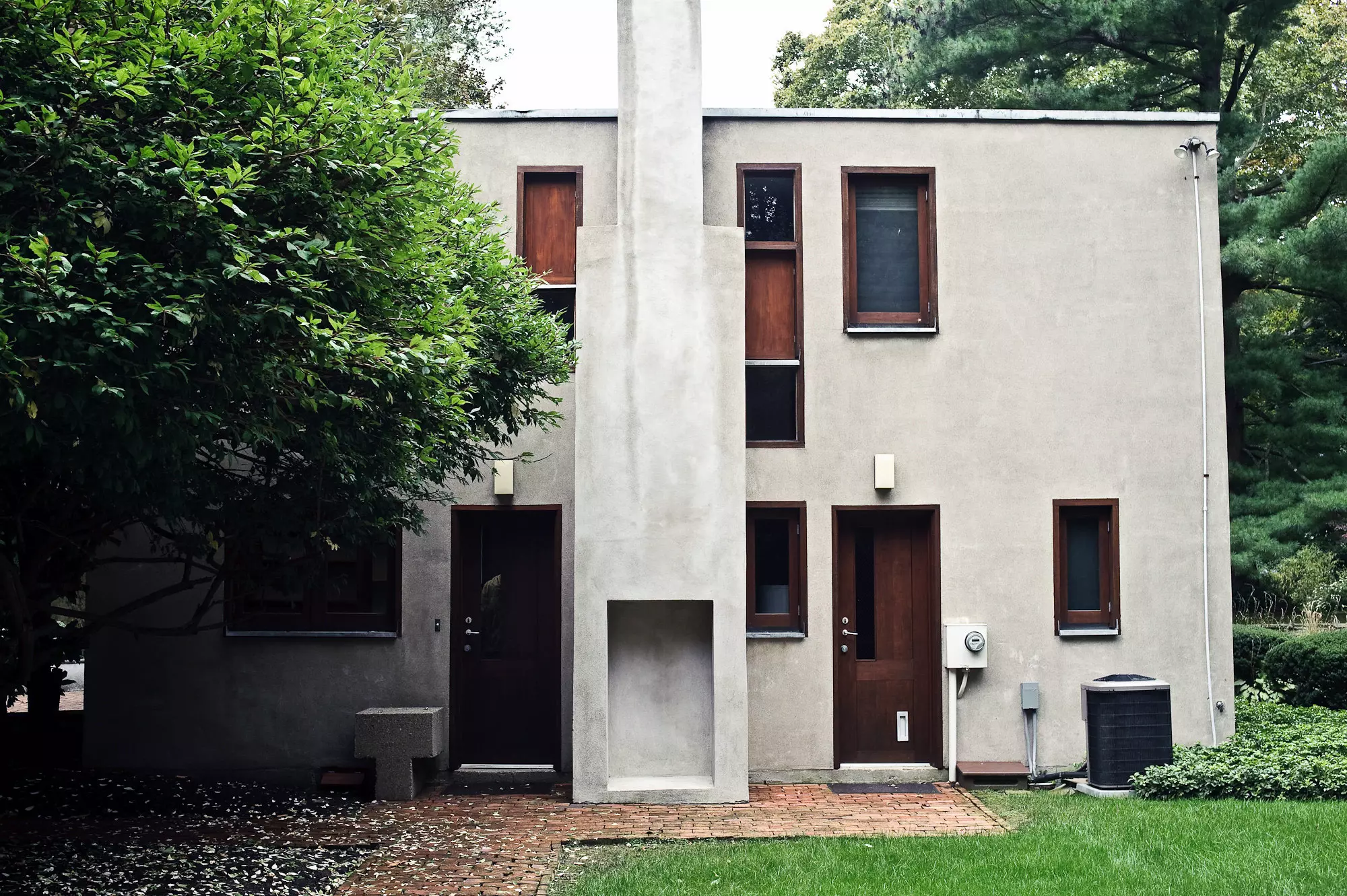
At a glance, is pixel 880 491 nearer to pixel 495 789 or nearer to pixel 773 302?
pixel 773 302

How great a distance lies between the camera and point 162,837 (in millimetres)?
9031

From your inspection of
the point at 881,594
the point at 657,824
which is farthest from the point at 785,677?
the point at 657,824

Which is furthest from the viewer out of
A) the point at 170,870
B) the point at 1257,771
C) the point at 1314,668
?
the point at 1314,668

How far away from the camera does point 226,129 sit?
660 centimetres

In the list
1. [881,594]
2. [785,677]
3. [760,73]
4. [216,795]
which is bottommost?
[216,795]

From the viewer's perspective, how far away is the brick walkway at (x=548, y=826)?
7.96 m

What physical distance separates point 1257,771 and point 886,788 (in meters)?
3.06

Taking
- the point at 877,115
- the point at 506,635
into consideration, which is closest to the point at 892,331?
the point at 877,115

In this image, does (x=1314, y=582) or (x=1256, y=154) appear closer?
(x=1256, y=154)

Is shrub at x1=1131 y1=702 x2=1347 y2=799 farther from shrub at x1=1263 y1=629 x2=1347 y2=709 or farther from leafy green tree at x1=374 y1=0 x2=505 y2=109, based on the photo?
leafy green tree at x1=374 y1=0 x2=505 y2=109

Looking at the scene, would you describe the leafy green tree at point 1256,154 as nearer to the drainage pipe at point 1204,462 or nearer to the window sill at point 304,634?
the drainage pipe at point 1204,462

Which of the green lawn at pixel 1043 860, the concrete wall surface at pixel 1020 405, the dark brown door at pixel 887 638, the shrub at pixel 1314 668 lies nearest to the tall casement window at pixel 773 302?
the concrete wall surface at pixel 1020 405

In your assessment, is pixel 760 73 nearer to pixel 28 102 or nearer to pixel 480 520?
pixel 480 520

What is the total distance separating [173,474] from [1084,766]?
8.21 metres
